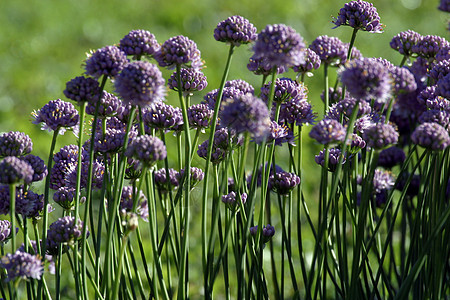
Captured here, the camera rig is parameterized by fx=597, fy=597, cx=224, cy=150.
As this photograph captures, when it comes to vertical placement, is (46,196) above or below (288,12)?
below

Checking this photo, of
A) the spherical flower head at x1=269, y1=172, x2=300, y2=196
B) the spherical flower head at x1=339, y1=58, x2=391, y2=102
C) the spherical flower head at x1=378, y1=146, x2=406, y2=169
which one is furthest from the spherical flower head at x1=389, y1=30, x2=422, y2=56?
the spherical flower head at x1=339, y1=58, x2=391, y2=102

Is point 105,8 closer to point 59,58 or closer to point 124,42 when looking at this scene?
point 59,58

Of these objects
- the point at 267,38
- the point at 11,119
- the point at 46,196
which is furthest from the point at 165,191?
the point at 11,119

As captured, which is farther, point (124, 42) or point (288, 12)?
point (288, 12)

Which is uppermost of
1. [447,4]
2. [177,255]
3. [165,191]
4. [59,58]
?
[59,58]

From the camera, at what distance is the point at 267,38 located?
108 cm

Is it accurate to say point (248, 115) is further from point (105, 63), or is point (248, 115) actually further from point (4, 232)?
point (4, 232)

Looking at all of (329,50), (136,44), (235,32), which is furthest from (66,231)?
(329,50)

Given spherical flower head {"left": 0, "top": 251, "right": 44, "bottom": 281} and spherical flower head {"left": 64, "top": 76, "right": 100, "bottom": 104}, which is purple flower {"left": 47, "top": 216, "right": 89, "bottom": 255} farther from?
spherical flower head {"left": 64, "top": 76, "right": 100, "bottom": 104}

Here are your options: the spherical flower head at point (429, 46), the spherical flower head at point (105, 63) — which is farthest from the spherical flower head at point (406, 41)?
the spherical flower head at point (105, 63)

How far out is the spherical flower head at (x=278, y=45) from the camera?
1.08 metres

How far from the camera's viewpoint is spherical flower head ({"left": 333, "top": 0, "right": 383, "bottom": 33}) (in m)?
1.50

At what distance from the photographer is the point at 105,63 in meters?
1.12

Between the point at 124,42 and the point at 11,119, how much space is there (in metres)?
2.42
